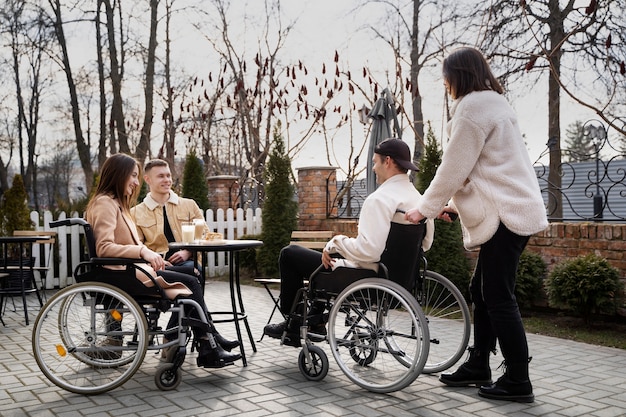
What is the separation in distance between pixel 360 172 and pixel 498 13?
157 inches

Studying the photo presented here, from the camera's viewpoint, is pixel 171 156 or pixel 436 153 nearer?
pixel 436 153

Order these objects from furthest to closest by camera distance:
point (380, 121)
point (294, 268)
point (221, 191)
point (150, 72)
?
point (150, 72), point (221, 191), point (380, 121), point (294, 268)

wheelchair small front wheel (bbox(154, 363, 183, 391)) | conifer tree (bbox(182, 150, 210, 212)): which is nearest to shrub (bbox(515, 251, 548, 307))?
wheelchair small front wheel (bbox(154, 363, 183, 391))

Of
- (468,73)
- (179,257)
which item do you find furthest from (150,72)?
(468,73)

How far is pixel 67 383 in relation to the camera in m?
3.70

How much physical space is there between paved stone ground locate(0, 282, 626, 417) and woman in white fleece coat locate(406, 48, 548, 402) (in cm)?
26

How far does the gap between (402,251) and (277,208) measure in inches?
252

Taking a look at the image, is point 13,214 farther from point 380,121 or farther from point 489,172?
point 489,172

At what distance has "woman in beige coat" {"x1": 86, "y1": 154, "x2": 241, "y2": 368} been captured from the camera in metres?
3.79

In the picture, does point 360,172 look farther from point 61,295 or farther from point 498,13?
point 61,295

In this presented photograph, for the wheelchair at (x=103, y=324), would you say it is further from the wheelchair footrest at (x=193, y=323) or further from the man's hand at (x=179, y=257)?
the man's hand at (x=179, y=257)

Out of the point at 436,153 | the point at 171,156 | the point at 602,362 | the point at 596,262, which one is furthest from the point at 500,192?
the point at 171,156

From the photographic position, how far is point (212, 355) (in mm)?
3953

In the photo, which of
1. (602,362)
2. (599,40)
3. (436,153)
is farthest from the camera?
(599,40)
